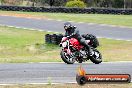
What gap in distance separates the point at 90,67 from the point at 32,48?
1153 cm

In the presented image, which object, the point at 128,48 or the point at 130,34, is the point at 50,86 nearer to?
the point at 128,48

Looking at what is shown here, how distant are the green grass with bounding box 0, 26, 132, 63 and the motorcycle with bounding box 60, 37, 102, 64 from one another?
15.0ft

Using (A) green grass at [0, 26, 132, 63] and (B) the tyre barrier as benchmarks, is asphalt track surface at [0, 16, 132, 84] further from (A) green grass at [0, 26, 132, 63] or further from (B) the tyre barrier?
(B) the tyre barrier

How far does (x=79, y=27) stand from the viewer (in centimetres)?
3919

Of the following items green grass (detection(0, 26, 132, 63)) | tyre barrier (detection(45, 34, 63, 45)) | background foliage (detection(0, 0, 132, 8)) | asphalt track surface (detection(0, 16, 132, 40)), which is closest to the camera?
green grass (detection(0, 26, 132, 63))

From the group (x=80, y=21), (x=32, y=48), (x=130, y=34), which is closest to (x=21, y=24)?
(x=80, y=21)

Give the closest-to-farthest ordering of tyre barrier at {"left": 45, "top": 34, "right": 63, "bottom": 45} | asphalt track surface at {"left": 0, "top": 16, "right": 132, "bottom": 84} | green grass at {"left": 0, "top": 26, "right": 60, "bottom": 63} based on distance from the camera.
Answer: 1. asphalt track surface at {"left": 0, "top": 16, "right": 132, "bottom": 84}
2. green grass at {"left": 0, "top": 26, "right": 60, "bottom": 63}
3. tyre barrier at {"left": 45, "top": 34, "right": 63, "bottom": 45}

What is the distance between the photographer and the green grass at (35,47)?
22.6 meters

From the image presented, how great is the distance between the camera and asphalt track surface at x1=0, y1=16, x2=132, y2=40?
34.4 metres

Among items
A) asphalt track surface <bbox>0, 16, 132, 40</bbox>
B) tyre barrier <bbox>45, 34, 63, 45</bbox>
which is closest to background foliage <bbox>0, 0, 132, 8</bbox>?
asphalt track surface <bbox>0, 16, 132, 40</bbox>

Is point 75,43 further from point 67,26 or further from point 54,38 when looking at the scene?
point 54,38

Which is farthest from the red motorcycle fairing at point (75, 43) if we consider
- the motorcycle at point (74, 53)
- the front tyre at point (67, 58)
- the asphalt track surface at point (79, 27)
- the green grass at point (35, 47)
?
the asphalt track surface at point (79, 27)

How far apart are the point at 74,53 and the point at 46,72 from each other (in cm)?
319

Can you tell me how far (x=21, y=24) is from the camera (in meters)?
40.4
